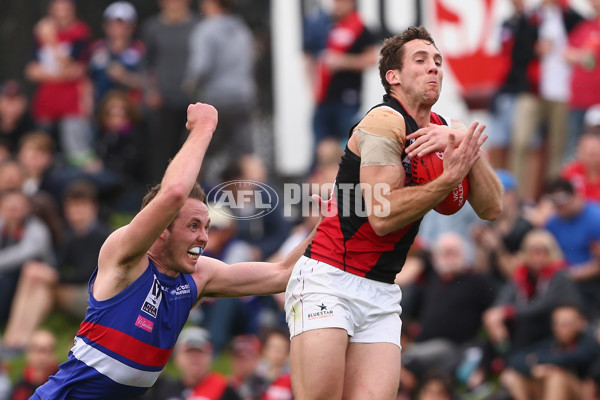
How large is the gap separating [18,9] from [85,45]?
2.03 metres

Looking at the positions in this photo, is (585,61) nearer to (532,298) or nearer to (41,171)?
(532,298)

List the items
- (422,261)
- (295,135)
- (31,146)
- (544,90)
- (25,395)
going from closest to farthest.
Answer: (25,395) → (422,261) → (544,90) → (31,146) → (295,135)

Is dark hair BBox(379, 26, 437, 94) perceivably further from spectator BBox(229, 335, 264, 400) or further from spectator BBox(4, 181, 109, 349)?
spectator BBox(4, 181, 109, 349)

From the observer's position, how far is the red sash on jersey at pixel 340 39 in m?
13.7

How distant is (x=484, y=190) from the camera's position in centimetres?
682

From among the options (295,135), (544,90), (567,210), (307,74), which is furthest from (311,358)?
(295,135)

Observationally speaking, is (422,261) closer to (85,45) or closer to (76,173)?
(76,173)

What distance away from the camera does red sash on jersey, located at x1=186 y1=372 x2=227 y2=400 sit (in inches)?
418

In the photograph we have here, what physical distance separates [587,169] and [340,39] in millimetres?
3300

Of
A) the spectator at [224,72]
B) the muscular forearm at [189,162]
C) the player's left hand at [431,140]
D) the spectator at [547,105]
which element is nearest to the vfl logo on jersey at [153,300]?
the muscular forearm at [189,162]

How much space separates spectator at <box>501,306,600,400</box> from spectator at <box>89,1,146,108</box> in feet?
21.7

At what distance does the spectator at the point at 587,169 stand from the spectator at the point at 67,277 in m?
5.08

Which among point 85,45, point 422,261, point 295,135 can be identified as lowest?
point 422,261

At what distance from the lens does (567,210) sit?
1141 cm
